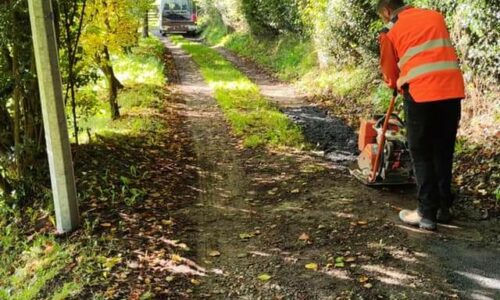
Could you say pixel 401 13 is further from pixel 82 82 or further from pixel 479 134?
pixel 82 82

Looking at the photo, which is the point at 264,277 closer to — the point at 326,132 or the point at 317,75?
the point at 326,132

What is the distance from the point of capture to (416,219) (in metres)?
5.34

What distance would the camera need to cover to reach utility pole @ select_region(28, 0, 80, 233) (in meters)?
5.05

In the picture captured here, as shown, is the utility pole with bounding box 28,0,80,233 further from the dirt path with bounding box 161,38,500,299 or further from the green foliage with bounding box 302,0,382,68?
the green foliage with bounding box 302,0,382,68

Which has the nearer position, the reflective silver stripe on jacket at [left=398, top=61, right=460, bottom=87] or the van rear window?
the reflective silver stripe on jacket at [left=398, top=61, right=460, bottom=87]

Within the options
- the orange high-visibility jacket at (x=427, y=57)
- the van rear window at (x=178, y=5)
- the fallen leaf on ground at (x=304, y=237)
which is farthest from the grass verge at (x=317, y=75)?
the van rear window at (x=178, y=5)

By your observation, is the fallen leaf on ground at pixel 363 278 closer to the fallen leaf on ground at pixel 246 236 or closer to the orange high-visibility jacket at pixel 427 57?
the fallen leaf on ground at pixel 246 236

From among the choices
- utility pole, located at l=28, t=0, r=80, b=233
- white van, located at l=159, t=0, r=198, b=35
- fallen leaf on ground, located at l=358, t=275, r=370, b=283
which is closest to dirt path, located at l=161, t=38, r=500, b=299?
fallen leaf on ground, located at l=358, t=275, r=370, b=283

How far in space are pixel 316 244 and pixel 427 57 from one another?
7.02 feet

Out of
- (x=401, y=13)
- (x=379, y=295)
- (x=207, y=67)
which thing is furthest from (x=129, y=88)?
(x=379, y=295)

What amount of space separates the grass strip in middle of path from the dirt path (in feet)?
4.96

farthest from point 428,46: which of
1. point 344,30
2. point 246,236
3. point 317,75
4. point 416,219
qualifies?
point 317,75

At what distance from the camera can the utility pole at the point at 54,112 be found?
16.6ft

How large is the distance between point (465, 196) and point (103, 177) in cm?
462
